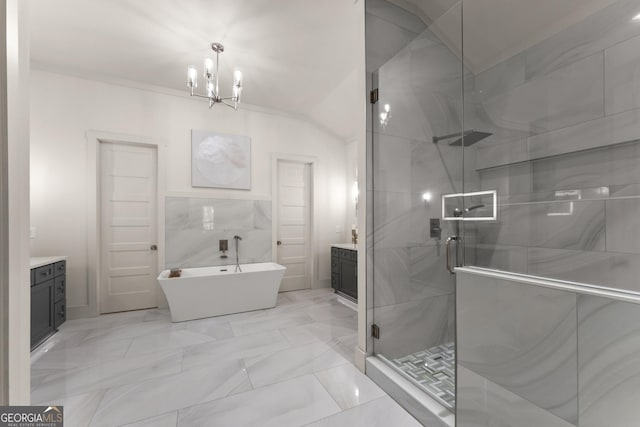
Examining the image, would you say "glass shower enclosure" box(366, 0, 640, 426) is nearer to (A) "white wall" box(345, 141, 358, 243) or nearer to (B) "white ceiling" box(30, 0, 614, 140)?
(B) "white ceiling" box(30, 0, 614, 140)

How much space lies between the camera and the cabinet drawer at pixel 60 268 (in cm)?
272

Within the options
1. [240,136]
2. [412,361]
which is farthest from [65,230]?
[412,361]

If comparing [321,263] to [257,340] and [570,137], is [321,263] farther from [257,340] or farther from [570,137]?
[570,137]

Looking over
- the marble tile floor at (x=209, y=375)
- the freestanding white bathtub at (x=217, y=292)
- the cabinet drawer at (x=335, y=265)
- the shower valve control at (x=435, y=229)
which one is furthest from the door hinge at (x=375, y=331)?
the cabinet drawer at (x=335, y=265)

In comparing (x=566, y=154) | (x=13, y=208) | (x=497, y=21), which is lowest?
(x=13, y=208)

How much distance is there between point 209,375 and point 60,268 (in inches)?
93.6

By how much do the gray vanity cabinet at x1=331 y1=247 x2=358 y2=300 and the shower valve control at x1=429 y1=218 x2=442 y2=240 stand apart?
1596 mm

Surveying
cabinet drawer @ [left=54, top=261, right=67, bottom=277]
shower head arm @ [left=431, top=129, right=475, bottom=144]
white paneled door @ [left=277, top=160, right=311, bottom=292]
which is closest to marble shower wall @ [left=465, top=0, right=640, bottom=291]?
shower head arm @ [left=431, top=129, right=475, bottom=144]

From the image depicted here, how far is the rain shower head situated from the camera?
6.72 feet

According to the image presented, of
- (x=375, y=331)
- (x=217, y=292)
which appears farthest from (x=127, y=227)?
(x=375, y=331)

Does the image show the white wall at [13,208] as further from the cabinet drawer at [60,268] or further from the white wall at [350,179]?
the white wall at [350,179]

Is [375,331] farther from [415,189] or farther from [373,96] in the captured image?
[373,96]

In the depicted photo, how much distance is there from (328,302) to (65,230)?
11.7 ft

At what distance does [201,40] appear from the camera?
2605 millimetres
